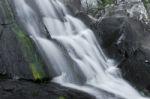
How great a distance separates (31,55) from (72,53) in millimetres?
2148

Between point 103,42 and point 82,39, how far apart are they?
1.08 meters

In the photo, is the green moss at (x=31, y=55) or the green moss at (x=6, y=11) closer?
the green moss at (x=31, y=55)

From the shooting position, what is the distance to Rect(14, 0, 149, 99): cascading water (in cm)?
1373

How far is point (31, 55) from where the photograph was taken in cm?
1406

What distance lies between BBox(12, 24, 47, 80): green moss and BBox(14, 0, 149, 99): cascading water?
0.36 metres

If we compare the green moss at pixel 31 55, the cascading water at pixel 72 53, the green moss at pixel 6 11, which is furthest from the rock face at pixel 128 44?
the green moss at pixel 6 11

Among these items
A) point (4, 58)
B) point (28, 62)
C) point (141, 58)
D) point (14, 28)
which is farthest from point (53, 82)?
point (141, 58)

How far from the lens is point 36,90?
12.1 meters

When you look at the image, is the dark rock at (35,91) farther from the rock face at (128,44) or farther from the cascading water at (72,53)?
the rock face at (128,44)

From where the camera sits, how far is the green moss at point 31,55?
44.5 feet

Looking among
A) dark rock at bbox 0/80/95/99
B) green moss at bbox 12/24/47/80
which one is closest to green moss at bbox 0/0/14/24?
green moss at bbox 12/24/47/80

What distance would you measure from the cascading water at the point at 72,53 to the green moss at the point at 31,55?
0.36 metres

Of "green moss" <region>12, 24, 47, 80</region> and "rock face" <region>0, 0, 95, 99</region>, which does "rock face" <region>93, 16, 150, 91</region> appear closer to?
"rock face" <region>0, 0, 95, 99</region>

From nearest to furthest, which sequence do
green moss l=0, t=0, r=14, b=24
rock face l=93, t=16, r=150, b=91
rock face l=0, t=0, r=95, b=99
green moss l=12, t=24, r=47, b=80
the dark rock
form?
the dark rock
rock face l=0, t=0, r=95, b=99
green moss l=12, t=24, r=47, b=80
rock face l=93, t=16, r=150, b=91
green moss l=0, t=0, r=14, b=24
